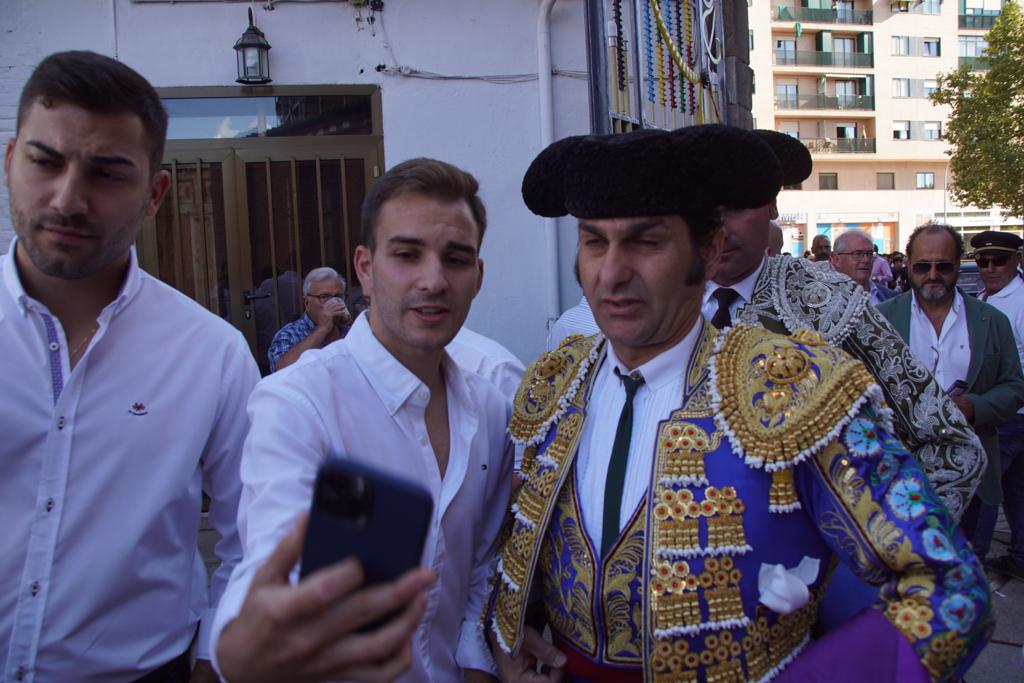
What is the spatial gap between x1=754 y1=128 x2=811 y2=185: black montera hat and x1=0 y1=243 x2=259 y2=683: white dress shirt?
167cm

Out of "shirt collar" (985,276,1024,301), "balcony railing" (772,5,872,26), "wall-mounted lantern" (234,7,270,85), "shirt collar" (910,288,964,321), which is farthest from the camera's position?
"balcony railing" (772,5,872,26)

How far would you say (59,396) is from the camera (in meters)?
1.71

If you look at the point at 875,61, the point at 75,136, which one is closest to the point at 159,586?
the point at 75,136

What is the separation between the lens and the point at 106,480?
172 cm

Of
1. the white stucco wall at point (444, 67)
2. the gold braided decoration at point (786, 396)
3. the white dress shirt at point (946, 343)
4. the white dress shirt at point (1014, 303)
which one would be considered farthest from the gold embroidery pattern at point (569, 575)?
the white dress shirt at point (1014, 303)

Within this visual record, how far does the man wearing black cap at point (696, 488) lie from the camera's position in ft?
4.42

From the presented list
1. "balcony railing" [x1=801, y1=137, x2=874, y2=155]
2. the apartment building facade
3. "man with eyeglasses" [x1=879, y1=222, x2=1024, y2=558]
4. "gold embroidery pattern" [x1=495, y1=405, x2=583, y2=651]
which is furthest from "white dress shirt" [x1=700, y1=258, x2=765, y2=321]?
"balcony railing" [x1=801, y1=137, x2=874, y2=155]

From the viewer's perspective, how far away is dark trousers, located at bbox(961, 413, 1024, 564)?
15.4 ft

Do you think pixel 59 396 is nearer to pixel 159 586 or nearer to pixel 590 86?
pixel 159 586

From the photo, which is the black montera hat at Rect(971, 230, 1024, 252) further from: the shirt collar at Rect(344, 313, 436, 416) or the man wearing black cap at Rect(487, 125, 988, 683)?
the shirt collar at Rect(344, 313, 436, 416)

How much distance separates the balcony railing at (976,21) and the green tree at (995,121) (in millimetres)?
26788

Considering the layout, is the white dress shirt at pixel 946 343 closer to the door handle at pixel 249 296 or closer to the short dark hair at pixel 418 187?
the short dark hair at pixel 418 187

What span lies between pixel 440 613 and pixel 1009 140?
2570 cm

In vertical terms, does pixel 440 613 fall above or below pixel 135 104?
below
